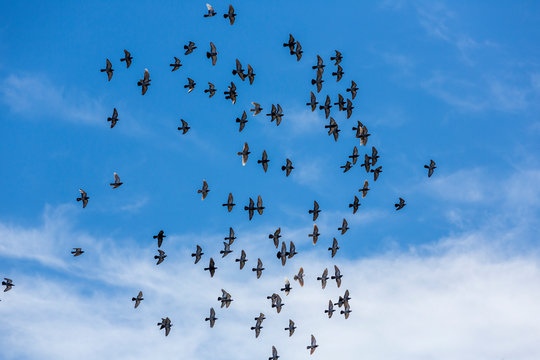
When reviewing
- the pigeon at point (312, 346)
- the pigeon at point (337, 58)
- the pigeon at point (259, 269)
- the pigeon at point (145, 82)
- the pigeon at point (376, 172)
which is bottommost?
the pigeon at point (312, 346)

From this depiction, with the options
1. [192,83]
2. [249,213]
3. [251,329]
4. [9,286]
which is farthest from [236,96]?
[9,286]

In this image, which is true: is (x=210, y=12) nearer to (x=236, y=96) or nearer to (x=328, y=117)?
(x=236, y=96)

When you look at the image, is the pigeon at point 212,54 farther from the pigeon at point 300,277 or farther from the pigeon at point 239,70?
the pigeon at point 300,277

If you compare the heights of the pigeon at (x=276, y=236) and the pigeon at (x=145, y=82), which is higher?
the pigeon at (x=145, y=82)

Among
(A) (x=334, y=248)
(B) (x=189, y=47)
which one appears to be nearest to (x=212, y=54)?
(B) (x=189, y=47)

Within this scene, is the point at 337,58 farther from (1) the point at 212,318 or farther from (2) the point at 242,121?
(1) the point at 212,318

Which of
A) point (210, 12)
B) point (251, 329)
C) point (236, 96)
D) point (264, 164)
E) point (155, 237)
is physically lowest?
point (251, 329)

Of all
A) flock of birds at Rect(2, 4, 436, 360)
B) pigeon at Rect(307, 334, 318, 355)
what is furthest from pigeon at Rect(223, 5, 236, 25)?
pigeon at Rect(307, 334, 318, 355)

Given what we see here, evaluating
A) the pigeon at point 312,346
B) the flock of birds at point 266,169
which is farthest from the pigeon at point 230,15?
the pigeon at point 312,346

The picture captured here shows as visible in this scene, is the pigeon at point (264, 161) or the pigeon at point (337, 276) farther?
the pigeon at point (337, 276)

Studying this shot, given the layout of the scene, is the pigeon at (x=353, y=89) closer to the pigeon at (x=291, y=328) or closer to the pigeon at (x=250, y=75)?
the pigeon at (x=250, y=75)

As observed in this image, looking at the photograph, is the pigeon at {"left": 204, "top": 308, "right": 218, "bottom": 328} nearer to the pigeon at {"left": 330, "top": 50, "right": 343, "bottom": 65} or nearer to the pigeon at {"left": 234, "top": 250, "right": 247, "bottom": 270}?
the pigeon at {"left": 234, "top": 250, "right": 247, "bottom": 270}

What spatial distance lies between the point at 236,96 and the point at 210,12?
29.6 feet

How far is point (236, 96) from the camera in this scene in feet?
309
